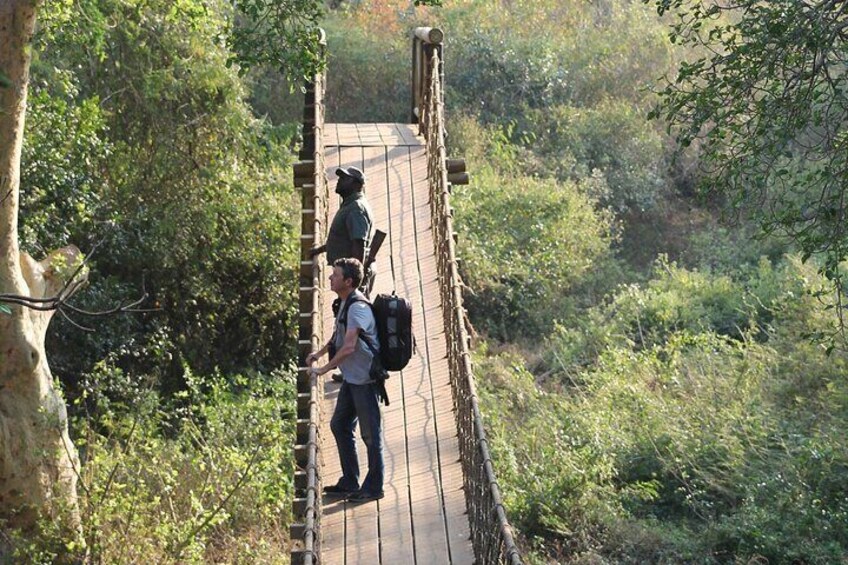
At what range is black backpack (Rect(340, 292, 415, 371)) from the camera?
716 cm

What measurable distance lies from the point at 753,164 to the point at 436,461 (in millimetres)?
2454

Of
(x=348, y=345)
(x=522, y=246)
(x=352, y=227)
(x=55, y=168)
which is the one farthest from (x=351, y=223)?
(x=522, y=246)

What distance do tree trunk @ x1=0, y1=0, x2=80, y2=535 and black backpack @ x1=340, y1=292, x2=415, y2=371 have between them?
385 centimetres

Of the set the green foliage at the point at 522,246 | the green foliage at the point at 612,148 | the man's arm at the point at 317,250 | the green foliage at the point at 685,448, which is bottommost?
the green foliage at the point at 685,448

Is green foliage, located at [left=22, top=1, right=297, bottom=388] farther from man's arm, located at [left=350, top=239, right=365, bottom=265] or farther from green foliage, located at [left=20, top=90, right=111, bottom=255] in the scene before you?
man's arm, located at [left=350, top=239, right=365, bottom=265]

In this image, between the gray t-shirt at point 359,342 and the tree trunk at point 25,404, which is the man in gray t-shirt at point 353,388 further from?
the tree trunk at point 25,404

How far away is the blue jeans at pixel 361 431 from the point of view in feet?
23.9

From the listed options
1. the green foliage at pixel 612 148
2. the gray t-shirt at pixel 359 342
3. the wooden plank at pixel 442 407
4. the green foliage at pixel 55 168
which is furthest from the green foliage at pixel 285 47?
the green foliage at pixel 612 148

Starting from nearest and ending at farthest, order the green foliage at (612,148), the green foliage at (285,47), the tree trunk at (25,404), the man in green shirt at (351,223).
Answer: the man in green shirt at (351,223), the green foliage at (285,47), the tree trunk at (25,404), the green foliage at (612,148)

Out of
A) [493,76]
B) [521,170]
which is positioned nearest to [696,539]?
[521,170]

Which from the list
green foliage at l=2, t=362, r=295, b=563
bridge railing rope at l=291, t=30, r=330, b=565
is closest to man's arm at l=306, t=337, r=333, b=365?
bridge railing rope at l=291, t=30, r=330, b=565

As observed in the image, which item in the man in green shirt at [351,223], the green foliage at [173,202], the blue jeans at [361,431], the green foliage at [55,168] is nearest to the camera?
the blue jeans at [361,431]

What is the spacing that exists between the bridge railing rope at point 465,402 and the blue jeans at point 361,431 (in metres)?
0.52

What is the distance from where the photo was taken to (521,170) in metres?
21.6
